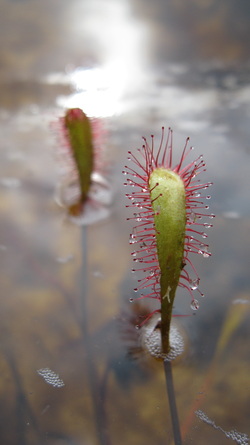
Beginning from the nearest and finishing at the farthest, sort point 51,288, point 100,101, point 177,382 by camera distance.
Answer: point 177,382
point 51,288
point 100,101

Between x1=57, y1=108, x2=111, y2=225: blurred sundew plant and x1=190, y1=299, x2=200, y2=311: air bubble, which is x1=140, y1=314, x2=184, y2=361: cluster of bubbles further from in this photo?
x1=57, y1=108, x2=111, y2=225: blurred sundew plant

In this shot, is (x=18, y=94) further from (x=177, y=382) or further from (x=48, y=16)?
(x=177, y=382)

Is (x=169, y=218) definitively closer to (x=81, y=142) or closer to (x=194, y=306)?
(x=194, y=306)

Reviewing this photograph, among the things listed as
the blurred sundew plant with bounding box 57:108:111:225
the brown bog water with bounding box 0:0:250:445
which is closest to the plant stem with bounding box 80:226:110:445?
the brown bog water with bounding box 0:0:250:445

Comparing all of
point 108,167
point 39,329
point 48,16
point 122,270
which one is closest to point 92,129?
point 108,167

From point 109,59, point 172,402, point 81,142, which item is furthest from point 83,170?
point 109,59

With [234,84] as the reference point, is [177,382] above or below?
below

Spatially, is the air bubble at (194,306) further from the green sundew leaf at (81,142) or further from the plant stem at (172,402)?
the green sundew leaf at (81,142)
